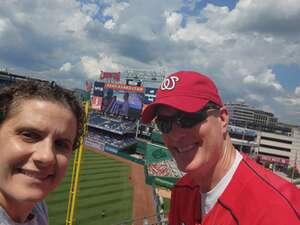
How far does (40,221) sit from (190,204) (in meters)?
1.17

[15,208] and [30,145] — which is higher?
[30,145]

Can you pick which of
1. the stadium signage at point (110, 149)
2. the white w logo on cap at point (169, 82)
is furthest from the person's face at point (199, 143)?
the stadium signage at point (110, 149)

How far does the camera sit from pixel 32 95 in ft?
4.79

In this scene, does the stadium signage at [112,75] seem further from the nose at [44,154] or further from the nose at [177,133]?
the nose at [44,154]

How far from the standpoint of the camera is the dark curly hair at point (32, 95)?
1.43m

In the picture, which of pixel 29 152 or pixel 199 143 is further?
pixel 199 143

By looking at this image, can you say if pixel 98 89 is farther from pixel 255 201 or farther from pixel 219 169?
pixel 255 201

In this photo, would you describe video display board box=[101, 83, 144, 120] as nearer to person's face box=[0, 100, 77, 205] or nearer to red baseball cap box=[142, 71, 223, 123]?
red baseball cap box=[142, 71, 223, 123]

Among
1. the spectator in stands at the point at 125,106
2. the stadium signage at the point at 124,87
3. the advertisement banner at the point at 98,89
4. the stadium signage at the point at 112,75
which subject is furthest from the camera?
the stadium signage at the point at 112,75

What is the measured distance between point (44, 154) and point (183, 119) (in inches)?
42.0

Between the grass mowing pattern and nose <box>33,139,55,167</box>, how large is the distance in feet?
46.8

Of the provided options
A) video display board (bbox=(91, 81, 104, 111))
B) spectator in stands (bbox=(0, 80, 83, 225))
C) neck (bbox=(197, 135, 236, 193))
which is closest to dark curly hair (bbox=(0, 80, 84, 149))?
spectator in stands (bbox=(0, 80, 83, 225))

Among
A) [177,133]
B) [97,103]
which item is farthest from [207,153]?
[97,103]

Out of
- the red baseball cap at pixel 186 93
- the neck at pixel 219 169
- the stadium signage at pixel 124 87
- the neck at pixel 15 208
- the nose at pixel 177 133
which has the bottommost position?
the neck at pixel 15 208
